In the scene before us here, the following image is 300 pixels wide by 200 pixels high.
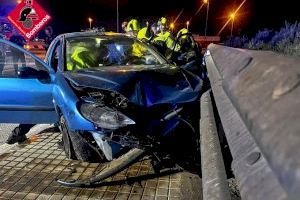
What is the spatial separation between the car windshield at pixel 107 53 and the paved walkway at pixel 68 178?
1.33 m

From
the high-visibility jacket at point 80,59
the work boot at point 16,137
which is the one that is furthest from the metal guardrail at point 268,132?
the work boot at point 16,137

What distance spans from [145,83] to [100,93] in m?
0.54

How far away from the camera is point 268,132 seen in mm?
833

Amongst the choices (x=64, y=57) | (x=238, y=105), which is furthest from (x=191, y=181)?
(x=238, y=105)

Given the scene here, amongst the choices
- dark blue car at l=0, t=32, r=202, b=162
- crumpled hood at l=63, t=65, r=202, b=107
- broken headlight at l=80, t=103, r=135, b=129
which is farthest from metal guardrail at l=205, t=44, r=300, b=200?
crumpled hood at l=63, t=65, r=202, b=107

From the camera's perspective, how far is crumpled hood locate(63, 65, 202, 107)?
4230 millimetres

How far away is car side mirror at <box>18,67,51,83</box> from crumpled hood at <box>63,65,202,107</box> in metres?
0.40

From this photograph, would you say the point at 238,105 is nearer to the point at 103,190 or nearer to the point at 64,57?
the point at 103,190

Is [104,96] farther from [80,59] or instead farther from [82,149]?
[80,59]

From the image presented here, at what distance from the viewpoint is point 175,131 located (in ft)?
13.6

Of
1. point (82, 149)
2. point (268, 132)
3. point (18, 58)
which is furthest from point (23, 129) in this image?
point (268, 132)

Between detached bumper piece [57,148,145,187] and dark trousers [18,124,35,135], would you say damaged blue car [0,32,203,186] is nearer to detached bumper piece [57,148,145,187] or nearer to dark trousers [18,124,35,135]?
detached bumper piece [57,148,145,187]

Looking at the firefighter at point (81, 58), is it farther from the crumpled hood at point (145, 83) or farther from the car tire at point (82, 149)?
the car tire at point (82, 149)

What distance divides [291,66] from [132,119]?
2.98 m
